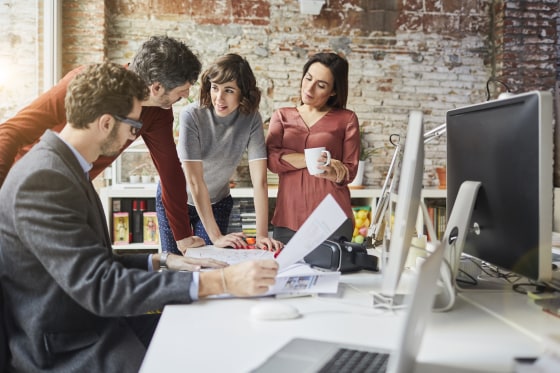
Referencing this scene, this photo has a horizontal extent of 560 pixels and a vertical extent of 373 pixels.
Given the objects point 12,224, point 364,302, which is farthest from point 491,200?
point 12,224

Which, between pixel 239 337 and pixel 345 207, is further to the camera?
pixel 345 207

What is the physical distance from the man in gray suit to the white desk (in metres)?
0.07

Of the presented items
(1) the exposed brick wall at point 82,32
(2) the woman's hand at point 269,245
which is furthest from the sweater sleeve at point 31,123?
(1) the exposed brick wall at point 82,32

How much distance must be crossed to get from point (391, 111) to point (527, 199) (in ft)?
11.9

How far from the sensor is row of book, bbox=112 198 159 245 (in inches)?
160

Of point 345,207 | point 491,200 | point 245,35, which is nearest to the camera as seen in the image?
point 491,200

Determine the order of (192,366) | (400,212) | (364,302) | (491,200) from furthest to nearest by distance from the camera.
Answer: (491,200)
(364,302)
(400,212)
(192,366)

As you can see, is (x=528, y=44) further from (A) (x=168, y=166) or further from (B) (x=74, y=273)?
(B) (x=74, y=273)

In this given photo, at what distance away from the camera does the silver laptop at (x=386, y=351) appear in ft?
2.35

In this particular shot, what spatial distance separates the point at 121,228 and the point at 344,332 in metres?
3.33

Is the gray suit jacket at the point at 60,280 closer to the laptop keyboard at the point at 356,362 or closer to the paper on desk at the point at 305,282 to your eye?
the paper on desk at the point at 305,282

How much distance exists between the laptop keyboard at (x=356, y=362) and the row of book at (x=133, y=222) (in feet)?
11.0

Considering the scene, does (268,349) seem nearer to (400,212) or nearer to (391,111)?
(400,212)

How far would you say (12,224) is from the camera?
3.88 ft
